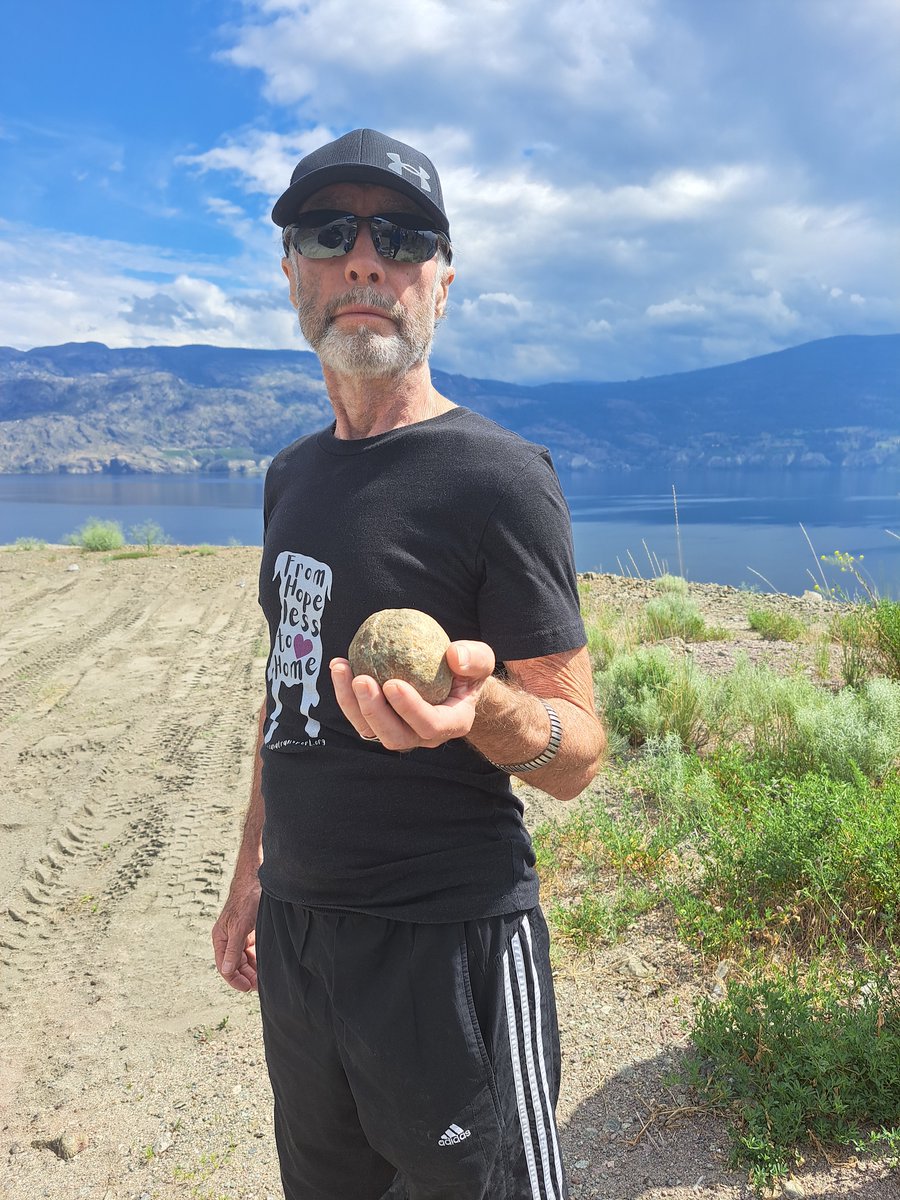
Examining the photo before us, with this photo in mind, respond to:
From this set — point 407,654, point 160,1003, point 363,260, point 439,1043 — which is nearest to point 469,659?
point 407,654

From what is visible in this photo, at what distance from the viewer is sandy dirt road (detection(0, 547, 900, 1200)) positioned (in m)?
2.40

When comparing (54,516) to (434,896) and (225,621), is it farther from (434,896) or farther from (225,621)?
(434,896)

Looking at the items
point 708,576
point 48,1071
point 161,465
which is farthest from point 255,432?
point 48,1071

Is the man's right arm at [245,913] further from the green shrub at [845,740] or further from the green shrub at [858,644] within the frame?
the green shrub at [858,644]

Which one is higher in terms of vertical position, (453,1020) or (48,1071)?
(453,1020)

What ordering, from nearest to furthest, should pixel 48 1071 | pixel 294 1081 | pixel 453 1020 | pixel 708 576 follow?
pixel 453 1020
pixel 294 1081
pixel 48 1071
pixel 708 576

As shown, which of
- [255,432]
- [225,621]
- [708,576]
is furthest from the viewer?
[255,432]

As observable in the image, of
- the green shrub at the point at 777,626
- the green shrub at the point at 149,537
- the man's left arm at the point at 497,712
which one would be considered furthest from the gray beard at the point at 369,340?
the green shrub at the point at 149,537

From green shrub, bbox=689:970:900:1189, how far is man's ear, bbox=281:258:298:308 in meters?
2.34

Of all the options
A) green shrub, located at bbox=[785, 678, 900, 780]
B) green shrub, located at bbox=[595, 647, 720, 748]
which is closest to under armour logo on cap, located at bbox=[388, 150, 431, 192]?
green shrub, located at bbox=[785, 678, 900, 780]

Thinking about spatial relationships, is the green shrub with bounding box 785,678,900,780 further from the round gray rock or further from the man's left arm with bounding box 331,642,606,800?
the round gray rock

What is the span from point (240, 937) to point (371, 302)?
1488 millimetres

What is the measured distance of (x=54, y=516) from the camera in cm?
3944

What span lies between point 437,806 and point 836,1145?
172 centimetres
